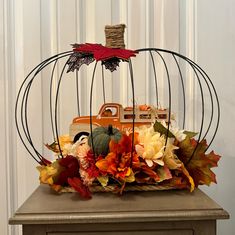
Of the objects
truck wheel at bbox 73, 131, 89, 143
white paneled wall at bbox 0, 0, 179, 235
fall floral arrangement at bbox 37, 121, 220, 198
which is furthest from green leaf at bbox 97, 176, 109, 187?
white paneled wall at bbox 0, 0, 179, 235

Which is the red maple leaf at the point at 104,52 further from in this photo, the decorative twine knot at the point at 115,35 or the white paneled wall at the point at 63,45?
the white paneled wall at the point at 63,45

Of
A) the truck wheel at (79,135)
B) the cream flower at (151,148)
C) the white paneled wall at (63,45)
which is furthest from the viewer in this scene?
the white paneled wall at (63,45)

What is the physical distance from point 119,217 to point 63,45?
2.36 feet

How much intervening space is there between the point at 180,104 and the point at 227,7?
0.35 m

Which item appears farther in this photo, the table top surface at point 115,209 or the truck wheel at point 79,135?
the truck wheel at point 79,135

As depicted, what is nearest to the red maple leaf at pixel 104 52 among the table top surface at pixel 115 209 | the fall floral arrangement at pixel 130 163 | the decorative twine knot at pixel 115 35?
the decorative twine knot at pixel 115 35

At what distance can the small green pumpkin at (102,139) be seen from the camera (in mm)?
870

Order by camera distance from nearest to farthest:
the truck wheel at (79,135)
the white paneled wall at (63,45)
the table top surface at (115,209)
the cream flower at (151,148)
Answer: the table top surface at (115,209)
the cream flower at (151,148)
the truck wheel at (79,135)
the white paneled wall at (63,45)

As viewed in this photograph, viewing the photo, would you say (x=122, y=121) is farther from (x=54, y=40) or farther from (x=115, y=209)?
(x=54, y=40)

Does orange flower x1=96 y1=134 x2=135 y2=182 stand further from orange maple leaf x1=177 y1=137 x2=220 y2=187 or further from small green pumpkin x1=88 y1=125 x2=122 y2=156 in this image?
orange maple leaf x1=177 y1=137 x2=220 y2=187

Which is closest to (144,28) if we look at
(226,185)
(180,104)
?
(180,104)

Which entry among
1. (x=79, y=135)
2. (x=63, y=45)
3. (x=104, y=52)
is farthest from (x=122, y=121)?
(x=63, y=45)

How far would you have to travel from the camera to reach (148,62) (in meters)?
1.33

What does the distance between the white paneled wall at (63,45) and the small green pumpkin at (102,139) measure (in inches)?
16.7
